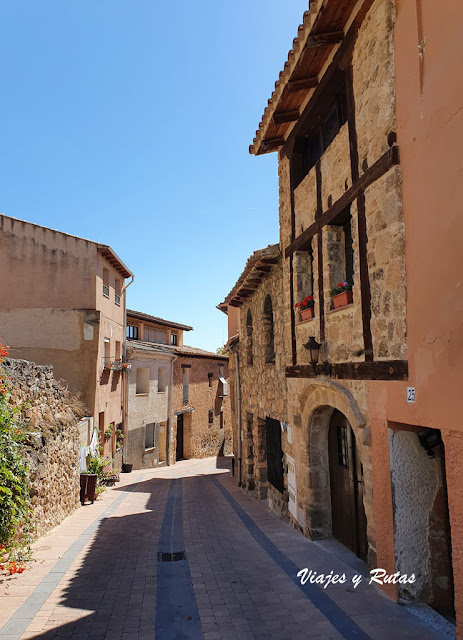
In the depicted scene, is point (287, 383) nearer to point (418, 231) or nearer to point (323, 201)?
point (323, 201)

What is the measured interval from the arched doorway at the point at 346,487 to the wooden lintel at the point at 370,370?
1.06 m

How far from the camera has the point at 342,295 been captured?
251 inches

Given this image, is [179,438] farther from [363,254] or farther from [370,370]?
[363,254]

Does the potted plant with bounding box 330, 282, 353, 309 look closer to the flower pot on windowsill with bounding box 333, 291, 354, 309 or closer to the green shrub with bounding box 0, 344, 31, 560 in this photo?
the flower pot on windowsill with bounding box 333, 291, 354, 309

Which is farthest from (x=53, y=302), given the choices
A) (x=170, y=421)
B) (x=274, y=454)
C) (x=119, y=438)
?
(x=170, y=421)

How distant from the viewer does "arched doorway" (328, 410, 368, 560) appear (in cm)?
667

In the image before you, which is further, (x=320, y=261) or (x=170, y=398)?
(x=170, y=398)

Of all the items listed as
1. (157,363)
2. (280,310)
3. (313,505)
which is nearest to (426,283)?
(313,505)

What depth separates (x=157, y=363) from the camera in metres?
22.6

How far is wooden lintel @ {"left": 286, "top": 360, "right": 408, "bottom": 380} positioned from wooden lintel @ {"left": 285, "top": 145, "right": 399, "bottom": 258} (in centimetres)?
225

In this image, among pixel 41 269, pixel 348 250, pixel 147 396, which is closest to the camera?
pixel 348 250

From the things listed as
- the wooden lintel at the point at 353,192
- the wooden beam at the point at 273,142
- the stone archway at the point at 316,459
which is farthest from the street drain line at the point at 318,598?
the wooden beam at the point at 273,142

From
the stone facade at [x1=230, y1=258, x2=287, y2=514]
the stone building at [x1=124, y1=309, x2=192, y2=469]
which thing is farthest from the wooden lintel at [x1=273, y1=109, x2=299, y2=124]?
the stone building at [x1=124, y1=309, x2=192, y2=469]

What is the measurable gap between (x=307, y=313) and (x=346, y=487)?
9.55 ft
